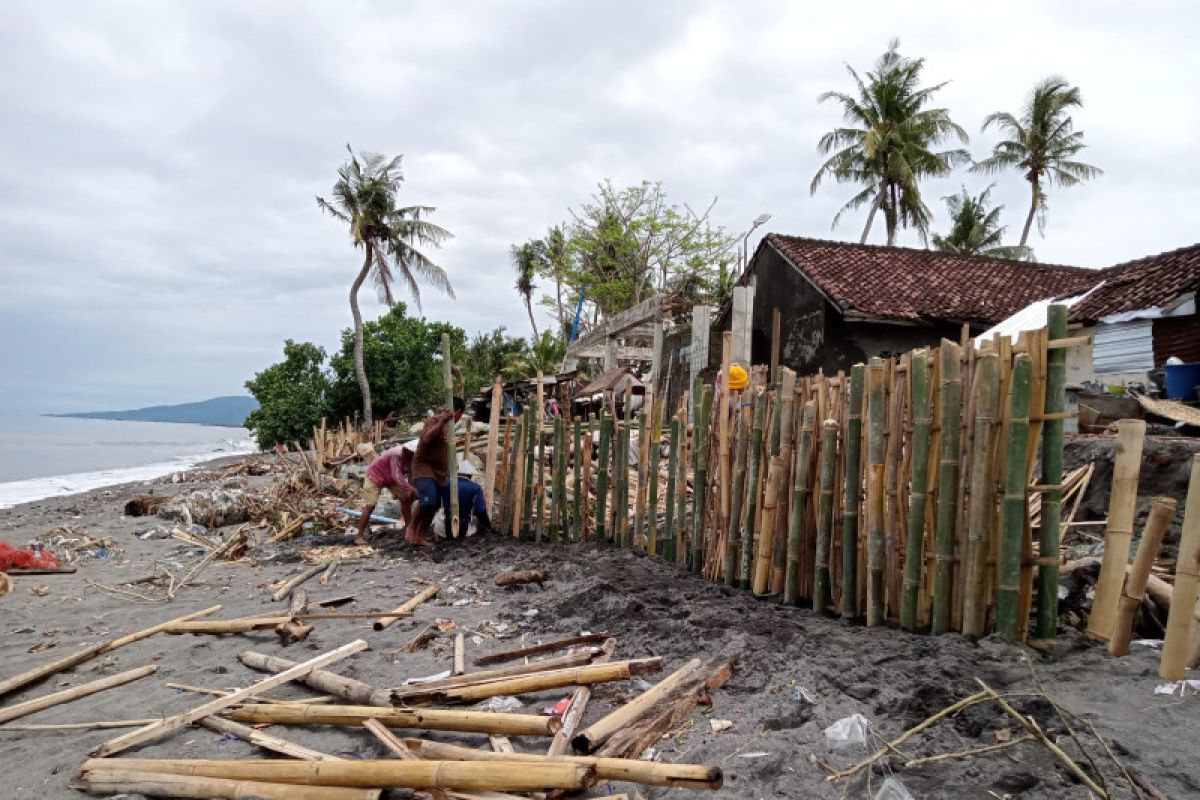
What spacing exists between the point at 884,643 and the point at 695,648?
959 mm

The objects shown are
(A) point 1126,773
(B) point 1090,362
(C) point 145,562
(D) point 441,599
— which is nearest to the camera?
(A) point 1126,773

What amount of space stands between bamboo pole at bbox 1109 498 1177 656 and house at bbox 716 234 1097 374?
1127 cm

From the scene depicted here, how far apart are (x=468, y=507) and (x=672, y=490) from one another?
9.58ft

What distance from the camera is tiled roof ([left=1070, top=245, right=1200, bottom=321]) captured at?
11266mm

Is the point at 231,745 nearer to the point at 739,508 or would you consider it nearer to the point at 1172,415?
the point at 739,508

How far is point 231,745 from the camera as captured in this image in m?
3.18

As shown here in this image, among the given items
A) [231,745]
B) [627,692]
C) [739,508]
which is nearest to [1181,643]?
[627,692]

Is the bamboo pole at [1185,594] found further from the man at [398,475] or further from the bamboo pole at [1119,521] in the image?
the man at [398,475]

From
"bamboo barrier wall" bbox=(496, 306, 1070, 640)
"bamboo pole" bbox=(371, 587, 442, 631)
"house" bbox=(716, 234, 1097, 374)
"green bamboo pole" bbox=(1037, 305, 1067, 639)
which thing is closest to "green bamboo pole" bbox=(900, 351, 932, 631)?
"bamboo barrier wall" bbox=(496, 306, 1070, 640)

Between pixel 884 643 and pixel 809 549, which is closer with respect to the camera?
pixel 884 643

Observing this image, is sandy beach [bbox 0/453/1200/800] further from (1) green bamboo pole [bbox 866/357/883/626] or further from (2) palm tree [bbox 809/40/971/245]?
(2) palm tree [bbox 809/40/971/245]

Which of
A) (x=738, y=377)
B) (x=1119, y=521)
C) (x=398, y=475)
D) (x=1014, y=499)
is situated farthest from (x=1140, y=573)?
(x=398, y=475)

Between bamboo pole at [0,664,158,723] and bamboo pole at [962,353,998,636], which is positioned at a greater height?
bamboo pole at [962,353,998,636]

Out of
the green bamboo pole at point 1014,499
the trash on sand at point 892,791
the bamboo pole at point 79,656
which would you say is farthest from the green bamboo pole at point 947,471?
the bamboo pole at point 79,656
